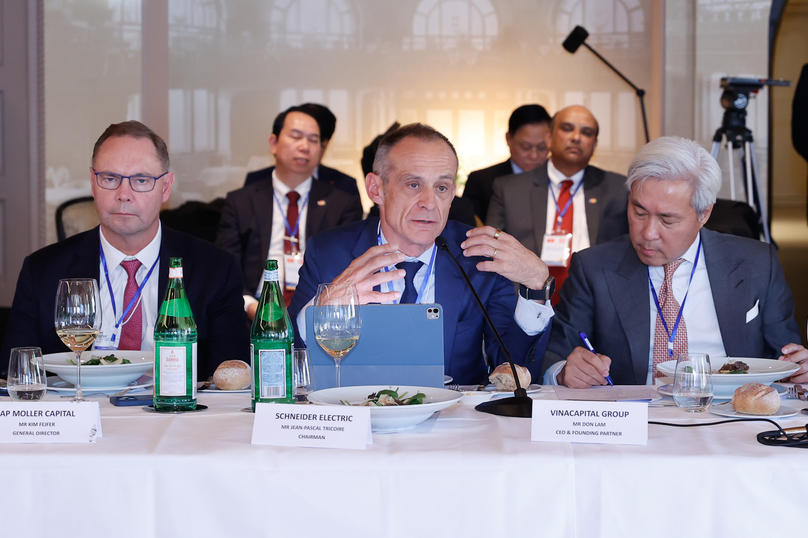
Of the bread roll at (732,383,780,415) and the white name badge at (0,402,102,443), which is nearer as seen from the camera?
the white name badge at (0,402,102,443)

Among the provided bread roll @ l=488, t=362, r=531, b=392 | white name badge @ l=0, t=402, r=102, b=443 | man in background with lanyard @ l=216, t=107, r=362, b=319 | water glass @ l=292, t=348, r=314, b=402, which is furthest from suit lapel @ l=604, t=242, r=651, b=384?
man in background with lanyard @ l=216, t=107, r=362, b=319

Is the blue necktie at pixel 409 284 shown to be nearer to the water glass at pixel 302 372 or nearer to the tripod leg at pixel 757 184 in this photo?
the water glass at pixel 302 372

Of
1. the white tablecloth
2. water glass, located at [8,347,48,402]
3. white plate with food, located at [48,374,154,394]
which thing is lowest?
the white tablecloth

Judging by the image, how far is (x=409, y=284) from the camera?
2.09 meters

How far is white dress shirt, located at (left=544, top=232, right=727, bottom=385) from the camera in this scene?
2.21 m

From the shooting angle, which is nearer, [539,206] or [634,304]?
[634,304]

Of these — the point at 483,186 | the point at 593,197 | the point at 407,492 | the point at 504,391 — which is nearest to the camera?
the point at 407,492

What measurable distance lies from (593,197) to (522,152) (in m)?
0.87

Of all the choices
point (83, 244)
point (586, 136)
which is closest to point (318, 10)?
point (586, 136)

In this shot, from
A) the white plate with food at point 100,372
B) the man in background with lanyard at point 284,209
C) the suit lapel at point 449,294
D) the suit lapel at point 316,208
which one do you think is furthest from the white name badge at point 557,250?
the white plate with food at point 100,372

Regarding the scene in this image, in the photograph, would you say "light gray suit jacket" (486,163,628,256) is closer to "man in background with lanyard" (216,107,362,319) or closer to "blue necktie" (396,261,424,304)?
"man in background with lanyard" (216,107,362,319)

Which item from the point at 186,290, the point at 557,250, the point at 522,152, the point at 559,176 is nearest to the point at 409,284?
the point at 186,290

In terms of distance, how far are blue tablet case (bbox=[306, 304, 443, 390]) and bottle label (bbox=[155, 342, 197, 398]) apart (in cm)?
23

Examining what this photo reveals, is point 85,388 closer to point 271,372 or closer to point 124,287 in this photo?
point 271,372
